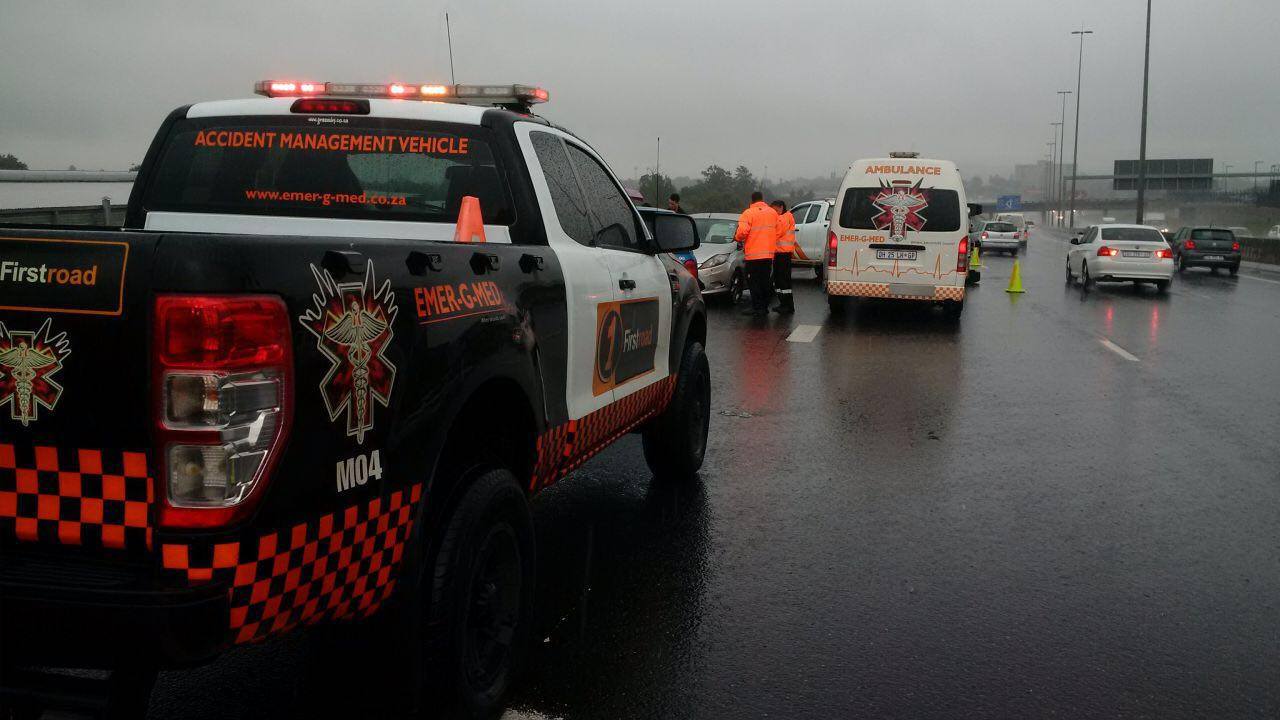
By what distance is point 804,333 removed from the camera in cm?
1529

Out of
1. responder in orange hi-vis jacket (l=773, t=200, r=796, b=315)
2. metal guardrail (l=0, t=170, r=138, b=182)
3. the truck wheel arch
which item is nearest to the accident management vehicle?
the truck wheel arch

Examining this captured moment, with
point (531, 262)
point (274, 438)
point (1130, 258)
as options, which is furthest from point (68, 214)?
point (1130, 258)

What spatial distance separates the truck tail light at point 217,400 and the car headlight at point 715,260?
17026 mm

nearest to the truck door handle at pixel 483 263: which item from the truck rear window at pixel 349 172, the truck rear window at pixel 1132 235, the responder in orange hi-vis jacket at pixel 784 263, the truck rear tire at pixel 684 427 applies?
the truck rear window at pixel 349 172

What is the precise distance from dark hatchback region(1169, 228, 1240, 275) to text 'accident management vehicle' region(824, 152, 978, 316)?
21.1m

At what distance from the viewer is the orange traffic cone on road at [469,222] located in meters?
4.10

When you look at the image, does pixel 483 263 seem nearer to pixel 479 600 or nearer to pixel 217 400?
pixel 479 600

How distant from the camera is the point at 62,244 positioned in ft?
7.80

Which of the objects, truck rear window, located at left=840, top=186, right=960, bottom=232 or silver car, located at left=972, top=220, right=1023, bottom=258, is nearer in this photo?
truck rear window, located at left=840, top=186, right=960, bottom=232

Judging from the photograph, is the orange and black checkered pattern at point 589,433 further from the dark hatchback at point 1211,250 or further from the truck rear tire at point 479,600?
the dark hatchback at point 1211,250

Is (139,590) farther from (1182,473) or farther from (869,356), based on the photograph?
(869,356)

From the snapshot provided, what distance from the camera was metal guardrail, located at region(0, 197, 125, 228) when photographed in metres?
9.39

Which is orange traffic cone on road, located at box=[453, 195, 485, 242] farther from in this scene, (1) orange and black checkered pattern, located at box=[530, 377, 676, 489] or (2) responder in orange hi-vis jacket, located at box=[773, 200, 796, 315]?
(2) responder in orange hi-vis jacket, located at box=[773, 200, 796, 315]

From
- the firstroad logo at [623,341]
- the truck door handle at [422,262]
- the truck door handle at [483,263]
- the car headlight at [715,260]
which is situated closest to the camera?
the truck door handle at [422,262]
